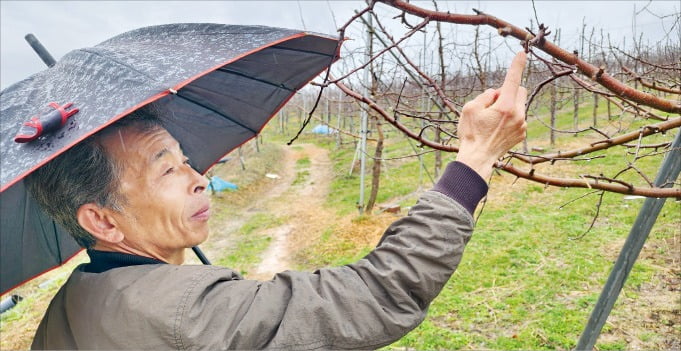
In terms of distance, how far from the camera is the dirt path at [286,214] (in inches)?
349

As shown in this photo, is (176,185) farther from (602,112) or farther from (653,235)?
(602,112)

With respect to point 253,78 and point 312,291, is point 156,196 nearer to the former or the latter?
point 312,291

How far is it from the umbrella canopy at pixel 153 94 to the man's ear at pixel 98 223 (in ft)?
1.04

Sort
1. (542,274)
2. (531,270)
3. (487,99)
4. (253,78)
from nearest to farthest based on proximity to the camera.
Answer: (487,99)
(253,78)
(542,274)
(531,270)

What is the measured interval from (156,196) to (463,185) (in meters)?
0.87

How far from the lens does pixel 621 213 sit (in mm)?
7258

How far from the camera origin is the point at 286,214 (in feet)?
39.4

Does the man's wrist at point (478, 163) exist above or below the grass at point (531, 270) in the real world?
above

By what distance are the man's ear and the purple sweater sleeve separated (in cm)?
92

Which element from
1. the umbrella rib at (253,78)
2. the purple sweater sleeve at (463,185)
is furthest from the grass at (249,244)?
the purple sweater sleeve at (463,185)

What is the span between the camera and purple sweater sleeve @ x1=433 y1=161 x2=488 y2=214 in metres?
0.95

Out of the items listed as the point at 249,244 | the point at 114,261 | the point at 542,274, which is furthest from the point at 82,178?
the point at 249,244

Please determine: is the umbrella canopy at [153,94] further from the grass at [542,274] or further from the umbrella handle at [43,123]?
the grass at [542,274]

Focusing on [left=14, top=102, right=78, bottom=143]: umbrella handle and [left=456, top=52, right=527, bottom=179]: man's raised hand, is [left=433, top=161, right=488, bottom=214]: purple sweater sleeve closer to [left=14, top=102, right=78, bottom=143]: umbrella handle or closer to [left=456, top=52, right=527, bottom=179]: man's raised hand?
[left=456, top=52, right=527, bottom=179]: man's raised hand
